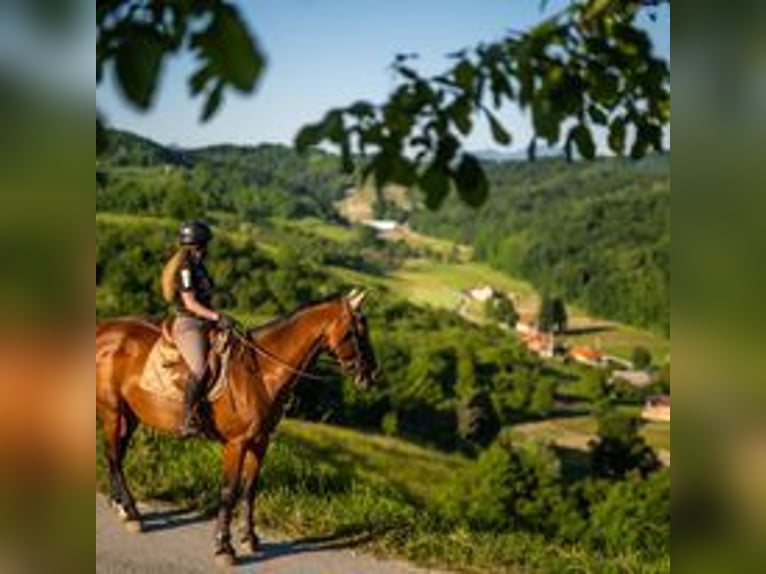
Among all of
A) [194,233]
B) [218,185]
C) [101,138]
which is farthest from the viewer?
[218,185]

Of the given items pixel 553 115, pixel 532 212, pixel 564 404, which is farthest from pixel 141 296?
pixel 532 212

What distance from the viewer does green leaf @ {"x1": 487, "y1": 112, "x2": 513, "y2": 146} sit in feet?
8.55

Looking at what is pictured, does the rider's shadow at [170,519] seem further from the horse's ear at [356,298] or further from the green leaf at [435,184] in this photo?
the green leaf at [435,184]

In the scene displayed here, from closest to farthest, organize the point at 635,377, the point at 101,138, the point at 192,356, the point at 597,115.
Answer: the point at 101,138, the point at 597,115, the point at 192,356, the point at 635,377

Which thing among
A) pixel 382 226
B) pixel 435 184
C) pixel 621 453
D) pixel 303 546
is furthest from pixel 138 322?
pixel 382 226

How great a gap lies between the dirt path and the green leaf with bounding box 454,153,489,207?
6332 mm

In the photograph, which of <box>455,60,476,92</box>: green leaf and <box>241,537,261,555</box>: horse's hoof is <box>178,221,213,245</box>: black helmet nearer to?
<box>241,537,261,555</box>: horse's hoof

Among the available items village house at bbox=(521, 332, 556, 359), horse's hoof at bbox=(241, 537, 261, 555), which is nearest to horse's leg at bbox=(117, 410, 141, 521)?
horse's hoof at bbox=(241, 537, 261, 555)

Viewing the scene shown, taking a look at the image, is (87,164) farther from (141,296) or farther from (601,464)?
(601,464)

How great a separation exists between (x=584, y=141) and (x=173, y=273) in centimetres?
583

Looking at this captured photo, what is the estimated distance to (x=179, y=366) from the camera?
8.87 metres

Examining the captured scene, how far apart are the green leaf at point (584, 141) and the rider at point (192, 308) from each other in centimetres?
564

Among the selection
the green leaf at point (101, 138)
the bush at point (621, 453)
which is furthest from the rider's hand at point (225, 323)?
the bush at point (621, 453)

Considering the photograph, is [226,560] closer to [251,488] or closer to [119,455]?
[251,488]
